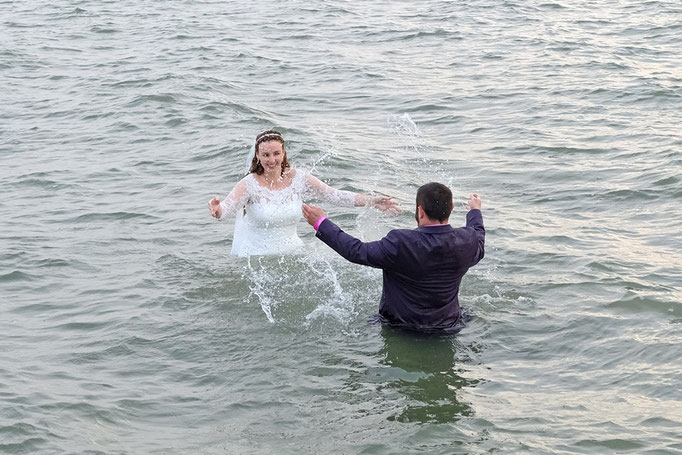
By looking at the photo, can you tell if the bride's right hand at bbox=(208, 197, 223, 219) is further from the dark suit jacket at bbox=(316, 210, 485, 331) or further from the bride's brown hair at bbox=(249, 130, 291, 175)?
the dark suit jacket at bbox=(316, 210, 485, 331)

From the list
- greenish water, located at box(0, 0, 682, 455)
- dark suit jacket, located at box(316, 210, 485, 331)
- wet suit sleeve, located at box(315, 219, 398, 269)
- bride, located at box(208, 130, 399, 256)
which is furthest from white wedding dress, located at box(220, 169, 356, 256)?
wet suit sleeve, located at box(315, 219, 398, 269)

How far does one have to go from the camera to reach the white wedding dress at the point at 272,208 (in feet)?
28.9

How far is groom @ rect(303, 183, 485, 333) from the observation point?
703 cm

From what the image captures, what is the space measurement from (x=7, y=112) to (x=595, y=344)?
11815 mm

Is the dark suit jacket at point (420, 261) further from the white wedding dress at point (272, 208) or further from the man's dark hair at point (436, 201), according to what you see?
the white wedding dress at point (272, 208)

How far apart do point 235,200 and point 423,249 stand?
2.29m

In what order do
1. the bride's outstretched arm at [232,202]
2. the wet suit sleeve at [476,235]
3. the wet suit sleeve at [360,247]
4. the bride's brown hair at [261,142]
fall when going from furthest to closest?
1. the bride's brown hair at [261,142]
2. the bride's outstretched arm at [232,202]
3. the wet suit sleeve at [476,235]
4. the wet suit sleeve at [360,247]

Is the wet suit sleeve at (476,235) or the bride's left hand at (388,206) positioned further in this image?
the bride's left hand at (388,206)

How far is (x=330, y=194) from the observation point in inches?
348

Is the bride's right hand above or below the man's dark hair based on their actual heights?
below

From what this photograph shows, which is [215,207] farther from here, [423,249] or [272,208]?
[423,249]

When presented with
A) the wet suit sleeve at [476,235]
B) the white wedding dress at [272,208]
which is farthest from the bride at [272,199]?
the wet suit sleeve at [476,235]

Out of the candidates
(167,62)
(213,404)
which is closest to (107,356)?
(213,404)

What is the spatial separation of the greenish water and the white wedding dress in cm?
Answer: 20
